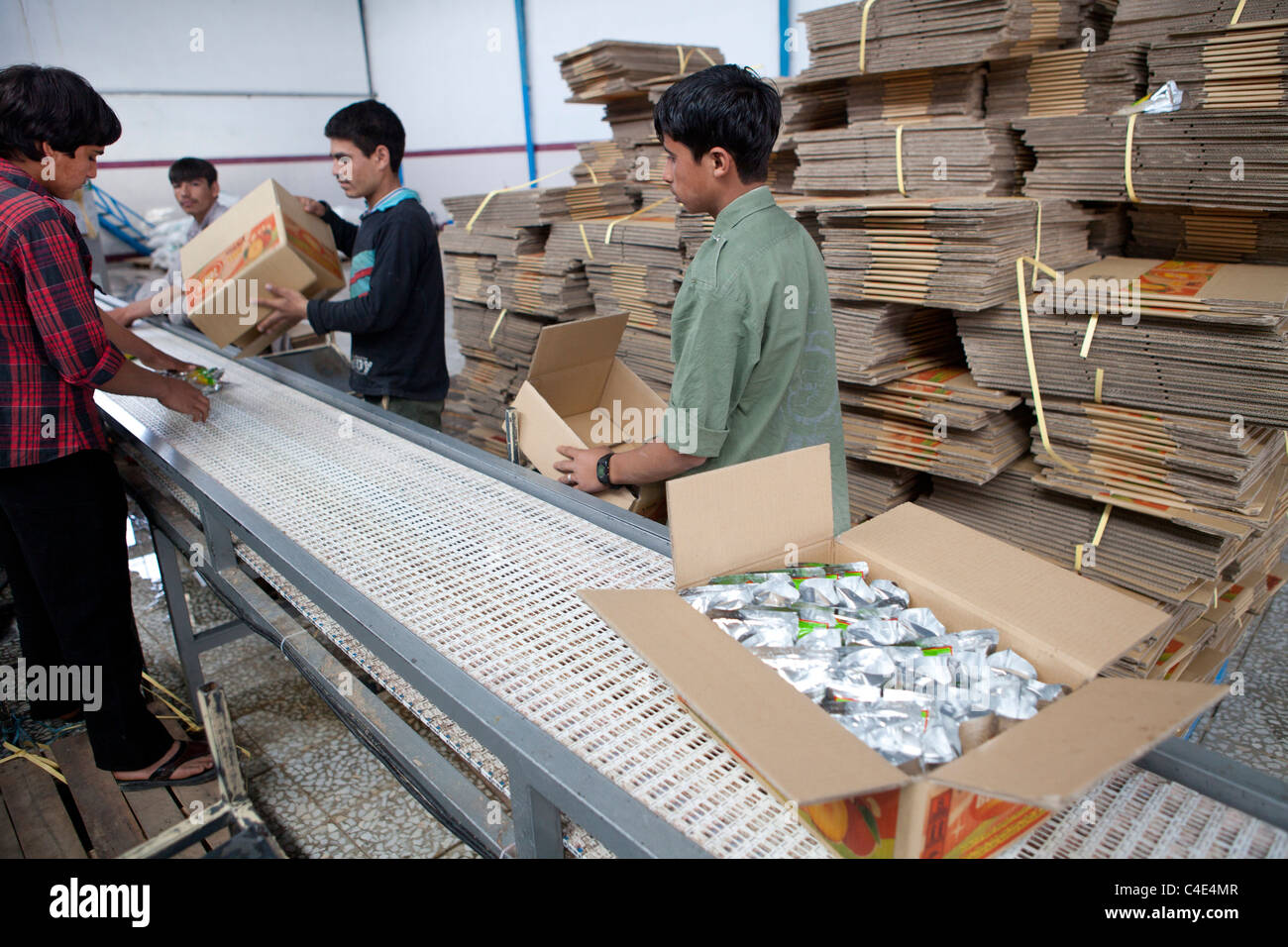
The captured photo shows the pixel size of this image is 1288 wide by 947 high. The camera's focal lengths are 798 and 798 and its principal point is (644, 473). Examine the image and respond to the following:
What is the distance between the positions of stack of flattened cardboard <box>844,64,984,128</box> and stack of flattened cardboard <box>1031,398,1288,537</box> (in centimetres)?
118

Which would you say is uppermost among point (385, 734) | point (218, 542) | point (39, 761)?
point (218, 542)

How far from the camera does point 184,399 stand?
2172 mm

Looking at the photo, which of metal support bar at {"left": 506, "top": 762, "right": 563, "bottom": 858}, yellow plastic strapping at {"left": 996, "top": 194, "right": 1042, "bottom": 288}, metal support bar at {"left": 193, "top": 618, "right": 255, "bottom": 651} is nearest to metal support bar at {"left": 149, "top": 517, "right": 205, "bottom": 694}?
metal support bar at {"left": 193, "top": 618, "right": 255, "bottom": 651}

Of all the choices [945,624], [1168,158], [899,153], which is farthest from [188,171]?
[945,624]

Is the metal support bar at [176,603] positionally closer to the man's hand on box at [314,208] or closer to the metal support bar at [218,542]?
the metal support bar at [218,542]

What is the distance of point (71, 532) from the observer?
1947 mm

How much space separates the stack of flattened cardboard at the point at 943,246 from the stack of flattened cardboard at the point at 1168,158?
137 mm

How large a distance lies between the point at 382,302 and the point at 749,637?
1990mm

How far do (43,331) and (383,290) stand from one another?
1031mm

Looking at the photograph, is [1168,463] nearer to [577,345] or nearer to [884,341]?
[884,341]

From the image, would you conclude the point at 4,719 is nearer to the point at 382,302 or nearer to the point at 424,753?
the point at 382,302

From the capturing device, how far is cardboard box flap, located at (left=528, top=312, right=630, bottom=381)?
207cm

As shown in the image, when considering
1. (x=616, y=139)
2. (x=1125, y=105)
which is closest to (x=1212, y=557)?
(x=1125, y=105)

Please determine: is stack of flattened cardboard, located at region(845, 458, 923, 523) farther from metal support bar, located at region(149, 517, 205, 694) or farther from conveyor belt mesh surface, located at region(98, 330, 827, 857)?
metal support bar, located at region(149, 517, 205, 694)
